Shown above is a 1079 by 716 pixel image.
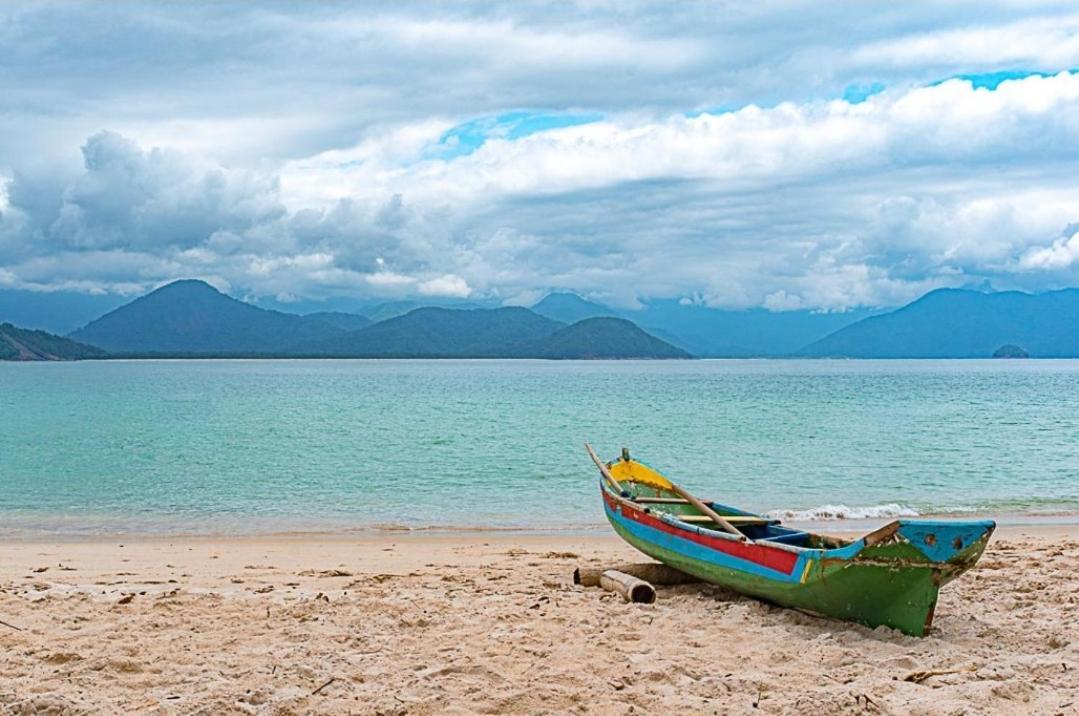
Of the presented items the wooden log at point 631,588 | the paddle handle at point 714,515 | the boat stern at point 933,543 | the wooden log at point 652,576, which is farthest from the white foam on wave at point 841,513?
the boat stern at point 933,543

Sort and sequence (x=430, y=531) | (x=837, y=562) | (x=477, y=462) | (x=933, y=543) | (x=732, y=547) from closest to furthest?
(x=933, y=543)
(x=837, y=562)
(x=732, y=547)
(x=430, y=531)
(x=477, y=462)

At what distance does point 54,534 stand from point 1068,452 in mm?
31963

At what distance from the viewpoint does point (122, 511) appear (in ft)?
70.7

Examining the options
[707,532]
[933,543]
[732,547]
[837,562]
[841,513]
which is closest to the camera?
[933,543]

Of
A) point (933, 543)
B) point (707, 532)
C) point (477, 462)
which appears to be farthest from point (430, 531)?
point (477, 462)

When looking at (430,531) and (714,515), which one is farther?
(430,531)

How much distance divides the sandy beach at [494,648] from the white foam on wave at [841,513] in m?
7.27

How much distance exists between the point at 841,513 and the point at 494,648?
534 inches

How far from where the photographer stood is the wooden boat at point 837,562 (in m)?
8.48

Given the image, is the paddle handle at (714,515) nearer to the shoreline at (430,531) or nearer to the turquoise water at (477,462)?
the shoreline at (430,531)

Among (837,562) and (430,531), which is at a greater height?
(837,562)

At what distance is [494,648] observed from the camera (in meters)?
8.55

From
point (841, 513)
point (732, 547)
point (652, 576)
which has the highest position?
point (732, 547)

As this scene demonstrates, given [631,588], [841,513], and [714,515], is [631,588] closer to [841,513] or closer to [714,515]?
[714,515]
